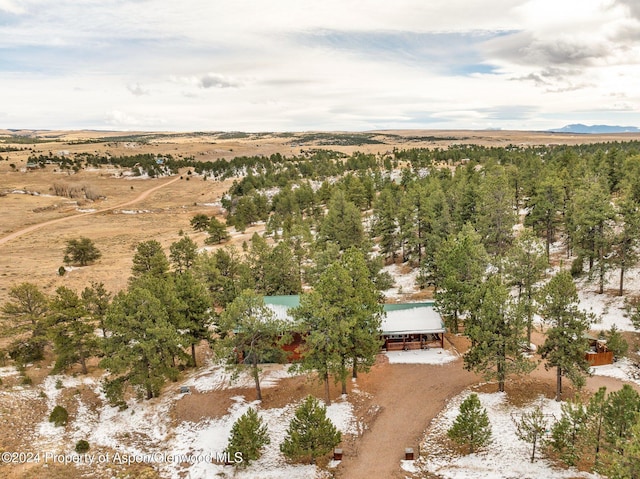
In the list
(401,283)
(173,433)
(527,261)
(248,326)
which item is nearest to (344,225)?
(401,283)

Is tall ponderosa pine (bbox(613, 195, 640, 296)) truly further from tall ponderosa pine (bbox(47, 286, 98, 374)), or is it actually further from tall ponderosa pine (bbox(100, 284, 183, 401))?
tall ponderosa pine (bbox(47, 286, 98, 374))

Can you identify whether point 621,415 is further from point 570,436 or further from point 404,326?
point 404,326

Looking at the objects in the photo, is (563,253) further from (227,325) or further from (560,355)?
(227,325)

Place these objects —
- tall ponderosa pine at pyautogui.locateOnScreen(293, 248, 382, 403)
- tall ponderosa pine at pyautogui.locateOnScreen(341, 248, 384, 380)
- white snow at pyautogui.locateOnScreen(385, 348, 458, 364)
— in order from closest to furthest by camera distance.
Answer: tall ponderosa pine at pyautogui.locateOnScreen(293, 248, 382, 403)
tall ponderosa pine at pyautogui.locateOnScreen(341, 248, 384, 380)
white snow at pyautogui.locateOnScreen(385, 348, 458, 364)

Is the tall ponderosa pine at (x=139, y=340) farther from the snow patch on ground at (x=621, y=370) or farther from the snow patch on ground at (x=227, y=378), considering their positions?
the snow patch on ground at (x=621, y=370)

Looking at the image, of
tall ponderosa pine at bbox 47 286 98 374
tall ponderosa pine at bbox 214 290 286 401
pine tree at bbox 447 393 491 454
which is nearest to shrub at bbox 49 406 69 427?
tall ponderosa pine at bbox 47 286 98 374

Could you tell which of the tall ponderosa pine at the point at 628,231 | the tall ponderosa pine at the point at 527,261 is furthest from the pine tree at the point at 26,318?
the tall ponderosa pine at the point at 628,231
